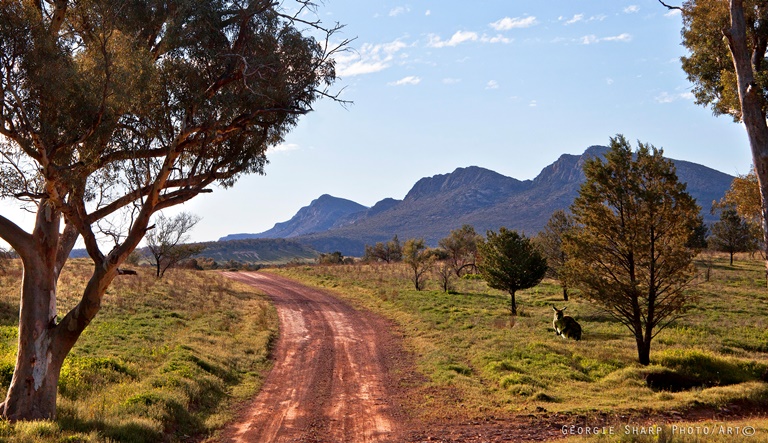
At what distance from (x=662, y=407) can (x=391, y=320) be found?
16118mm

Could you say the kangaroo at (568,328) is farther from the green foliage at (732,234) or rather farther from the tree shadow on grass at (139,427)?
the green foliage at (732,234)

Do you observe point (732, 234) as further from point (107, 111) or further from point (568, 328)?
point (107, 111)

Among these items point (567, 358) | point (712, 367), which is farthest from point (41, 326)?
point (712, 367)

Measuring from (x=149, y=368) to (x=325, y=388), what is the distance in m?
5.30

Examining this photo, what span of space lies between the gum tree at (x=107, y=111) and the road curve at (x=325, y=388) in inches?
177

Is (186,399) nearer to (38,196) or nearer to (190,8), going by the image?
(38,196)

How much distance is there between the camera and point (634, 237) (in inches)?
631

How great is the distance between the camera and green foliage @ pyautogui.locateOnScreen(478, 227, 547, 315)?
2708 cm

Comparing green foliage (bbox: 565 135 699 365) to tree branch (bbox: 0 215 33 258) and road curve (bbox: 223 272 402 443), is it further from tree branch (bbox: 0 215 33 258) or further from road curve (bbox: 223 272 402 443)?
tree branch (bbox: 0 215 33 258)

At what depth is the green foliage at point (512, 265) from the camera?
88.8 ft

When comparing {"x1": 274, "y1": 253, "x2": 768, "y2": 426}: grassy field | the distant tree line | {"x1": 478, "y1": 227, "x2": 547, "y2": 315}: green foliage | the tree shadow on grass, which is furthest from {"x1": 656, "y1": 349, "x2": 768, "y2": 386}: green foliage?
the tree shadow on grass

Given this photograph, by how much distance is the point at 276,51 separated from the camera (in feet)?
40.4

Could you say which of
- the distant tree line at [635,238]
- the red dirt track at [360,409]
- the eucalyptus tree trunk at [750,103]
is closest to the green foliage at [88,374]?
the red dirt track at [360,409]

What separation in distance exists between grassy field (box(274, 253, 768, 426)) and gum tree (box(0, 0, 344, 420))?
803cm
